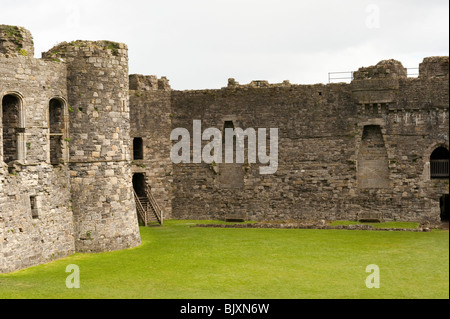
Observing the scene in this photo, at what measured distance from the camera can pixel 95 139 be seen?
79.9 feet

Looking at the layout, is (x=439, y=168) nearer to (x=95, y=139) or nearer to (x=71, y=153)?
(x=95, y=139)

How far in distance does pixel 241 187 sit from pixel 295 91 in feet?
16.7

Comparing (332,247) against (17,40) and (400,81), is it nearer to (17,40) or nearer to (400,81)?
(400,81)

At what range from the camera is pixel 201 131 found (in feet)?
107

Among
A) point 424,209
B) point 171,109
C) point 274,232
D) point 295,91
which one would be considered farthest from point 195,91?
point 424,209

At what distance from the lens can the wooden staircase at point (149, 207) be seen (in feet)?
103

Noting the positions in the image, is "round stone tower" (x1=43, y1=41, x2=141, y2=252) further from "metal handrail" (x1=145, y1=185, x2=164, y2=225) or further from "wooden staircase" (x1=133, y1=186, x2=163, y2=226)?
"metal handrail" (x1=145, y1=185, x2=164, y2=225)

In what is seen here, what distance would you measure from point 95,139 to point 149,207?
8.55m

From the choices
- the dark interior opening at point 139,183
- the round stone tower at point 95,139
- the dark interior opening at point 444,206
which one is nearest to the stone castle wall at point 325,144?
the dark interior opening at point 444,206

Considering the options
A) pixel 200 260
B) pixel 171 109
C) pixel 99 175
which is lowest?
pixel 200 260

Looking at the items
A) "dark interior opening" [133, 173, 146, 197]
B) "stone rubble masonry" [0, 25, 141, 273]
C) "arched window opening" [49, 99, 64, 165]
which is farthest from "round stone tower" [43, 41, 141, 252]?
"dark interior opening" [133, 173, 146, 197]

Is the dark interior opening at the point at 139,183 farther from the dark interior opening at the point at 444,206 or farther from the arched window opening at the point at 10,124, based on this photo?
the dark interior opening at the point at 444,206

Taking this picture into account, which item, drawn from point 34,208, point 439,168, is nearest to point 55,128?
point 34,208

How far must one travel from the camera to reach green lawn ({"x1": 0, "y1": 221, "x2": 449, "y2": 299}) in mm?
17875
